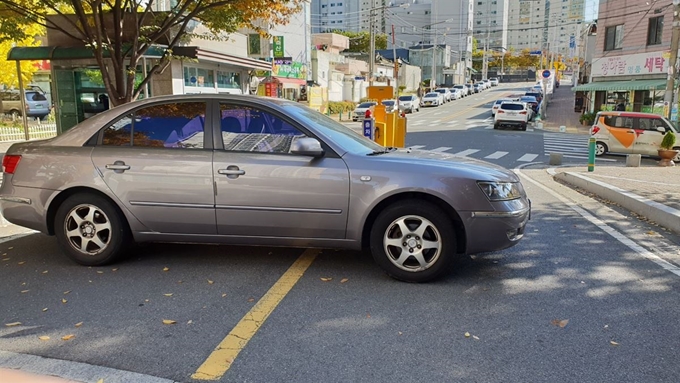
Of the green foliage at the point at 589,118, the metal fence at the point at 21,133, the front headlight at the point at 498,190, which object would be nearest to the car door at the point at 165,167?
the front headlight at the point at 498,190

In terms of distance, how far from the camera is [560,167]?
15445mm

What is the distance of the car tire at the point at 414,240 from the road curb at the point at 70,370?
2185 millimetres

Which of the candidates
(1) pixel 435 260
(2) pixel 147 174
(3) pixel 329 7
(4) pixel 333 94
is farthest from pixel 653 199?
(3) pixel 329 7

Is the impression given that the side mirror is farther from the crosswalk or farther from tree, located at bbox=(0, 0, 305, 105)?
the crosswalk

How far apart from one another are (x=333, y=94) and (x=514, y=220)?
4773 centimetres

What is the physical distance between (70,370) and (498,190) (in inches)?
138

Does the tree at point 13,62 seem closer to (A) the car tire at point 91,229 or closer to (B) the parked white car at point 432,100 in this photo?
(A) the car tire at point 91,229

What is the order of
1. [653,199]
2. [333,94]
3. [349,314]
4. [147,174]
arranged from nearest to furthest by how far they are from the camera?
[349,314] → [147,174] → [653,199] → [333,94]

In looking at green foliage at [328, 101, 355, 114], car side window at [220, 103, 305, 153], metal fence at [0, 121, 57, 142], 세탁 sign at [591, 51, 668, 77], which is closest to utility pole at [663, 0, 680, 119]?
세탁 sign at [591, 51, 668, 77]

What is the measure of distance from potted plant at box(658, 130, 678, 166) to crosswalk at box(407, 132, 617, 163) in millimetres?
1724

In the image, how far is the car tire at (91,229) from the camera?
4.97m

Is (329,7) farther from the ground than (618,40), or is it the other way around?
(329,7)

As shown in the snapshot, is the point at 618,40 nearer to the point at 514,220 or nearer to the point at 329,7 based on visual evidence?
the point at 514,220

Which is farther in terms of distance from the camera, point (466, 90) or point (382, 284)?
point (466, 90)
